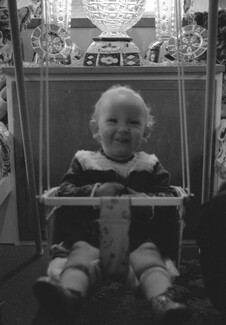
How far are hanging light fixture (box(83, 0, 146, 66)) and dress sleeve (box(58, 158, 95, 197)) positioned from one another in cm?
87

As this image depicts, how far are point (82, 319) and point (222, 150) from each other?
0.82 metres

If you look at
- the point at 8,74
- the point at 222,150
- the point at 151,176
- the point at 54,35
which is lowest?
the point at 222,150

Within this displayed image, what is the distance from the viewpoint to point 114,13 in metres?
1.80

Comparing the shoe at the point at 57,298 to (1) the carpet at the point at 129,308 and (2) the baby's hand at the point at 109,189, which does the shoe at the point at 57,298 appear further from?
(1) the carpet at the point at 129,308

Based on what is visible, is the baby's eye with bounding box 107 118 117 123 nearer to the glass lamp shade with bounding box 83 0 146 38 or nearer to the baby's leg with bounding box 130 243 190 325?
the baby's leg with bounding box 130 243 190 325

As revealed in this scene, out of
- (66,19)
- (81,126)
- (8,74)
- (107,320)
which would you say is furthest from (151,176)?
(66,19)

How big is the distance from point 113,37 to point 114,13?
89 millimetres

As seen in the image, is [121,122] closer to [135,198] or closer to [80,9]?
[135,198]

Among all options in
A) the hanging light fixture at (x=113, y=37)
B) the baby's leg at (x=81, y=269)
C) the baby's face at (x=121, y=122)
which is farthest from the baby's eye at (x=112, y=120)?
the hanging light fixture at (x=113, y=37)

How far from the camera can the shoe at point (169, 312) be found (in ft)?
2.37

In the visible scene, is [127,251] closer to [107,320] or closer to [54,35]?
[107,320]

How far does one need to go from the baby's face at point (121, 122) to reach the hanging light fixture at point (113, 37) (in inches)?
34.3

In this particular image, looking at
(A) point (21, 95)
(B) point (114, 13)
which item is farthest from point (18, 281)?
(B) point (114, 13)

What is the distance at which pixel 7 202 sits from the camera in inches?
73.7
